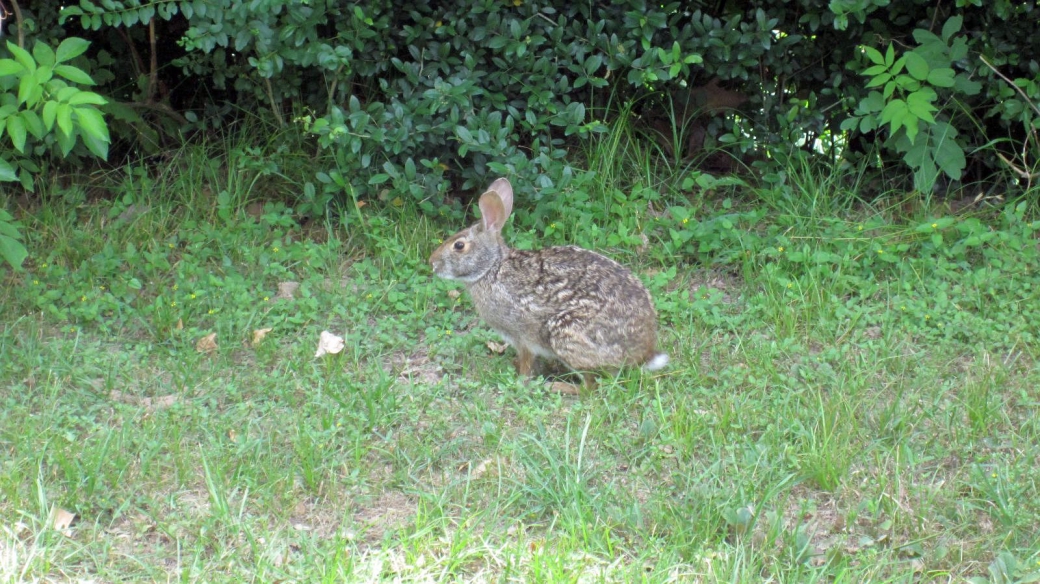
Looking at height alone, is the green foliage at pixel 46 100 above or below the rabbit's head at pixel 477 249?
above

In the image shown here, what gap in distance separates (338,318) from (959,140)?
4.12 m

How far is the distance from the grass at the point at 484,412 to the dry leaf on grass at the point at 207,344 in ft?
0.17

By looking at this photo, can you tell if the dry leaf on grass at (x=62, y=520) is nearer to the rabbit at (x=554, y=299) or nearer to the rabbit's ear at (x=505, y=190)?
the rabbit at (x=554, y=299)

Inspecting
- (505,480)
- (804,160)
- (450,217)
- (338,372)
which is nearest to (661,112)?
(804,160)

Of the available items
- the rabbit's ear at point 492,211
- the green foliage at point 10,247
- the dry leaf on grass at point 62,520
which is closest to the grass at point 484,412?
the dry leaf on grass at point 62,520

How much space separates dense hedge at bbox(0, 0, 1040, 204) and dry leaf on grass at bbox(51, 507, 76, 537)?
2979 mm

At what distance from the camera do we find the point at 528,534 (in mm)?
4137

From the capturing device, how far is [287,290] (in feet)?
20.5

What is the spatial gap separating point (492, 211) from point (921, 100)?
262cm

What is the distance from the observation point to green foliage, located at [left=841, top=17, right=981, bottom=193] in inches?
253

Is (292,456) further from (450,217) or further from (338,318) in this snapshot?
(450,217)

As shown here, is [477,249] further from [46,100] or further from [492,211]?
[46,100]

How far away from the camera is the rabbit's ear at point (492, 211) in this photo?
5750mm

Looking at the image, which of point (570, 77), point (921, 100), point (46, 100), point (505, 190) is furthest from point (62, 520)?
point (921, 100)
